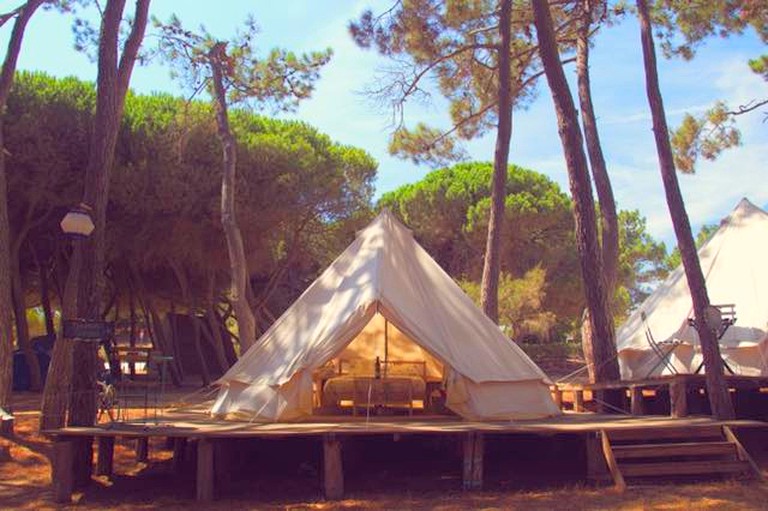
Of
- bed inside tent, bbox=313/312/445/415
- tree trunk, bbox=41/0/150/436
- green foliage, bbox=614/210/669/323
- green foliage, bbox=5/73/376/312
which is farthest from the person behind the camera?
green foliage, bbox=614/210/669/323

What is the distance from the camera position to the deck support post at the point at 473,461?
21.0 ft

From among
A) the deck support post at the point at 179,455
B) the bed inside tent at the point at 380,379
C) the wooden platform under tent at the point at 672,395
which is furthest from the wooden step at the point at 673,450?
the deck support post at the point at 179,455

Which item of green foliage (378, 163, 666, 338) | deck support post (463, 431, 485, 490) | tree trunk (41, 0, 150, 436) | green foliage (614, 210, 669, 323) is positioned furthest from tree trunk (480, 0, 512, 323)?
green foliage (614, 210, 669, 323)

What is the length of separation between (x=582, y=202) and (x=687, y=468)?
3.93m

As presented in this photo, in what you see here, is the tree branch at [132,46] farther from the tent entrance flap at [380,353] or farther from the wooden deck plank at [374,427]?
the tent entrance flap at [380,353]

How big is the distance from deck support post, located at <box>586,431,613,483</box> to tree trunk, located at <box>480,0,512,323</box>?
4.29 meters

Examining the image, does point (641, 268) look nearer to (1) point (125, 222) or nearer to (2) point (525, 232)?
(2) point (525, 232)

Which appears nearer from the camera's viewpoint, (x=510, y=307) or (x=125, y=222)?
(x=125, y=222)

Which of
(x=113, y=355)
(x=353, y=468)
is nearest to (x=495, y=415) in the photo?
(x=353, y=468)

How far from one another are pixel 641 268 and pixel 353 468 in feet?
78.4

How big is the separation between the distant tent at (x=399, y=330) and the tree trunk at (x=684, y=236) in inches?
58.2

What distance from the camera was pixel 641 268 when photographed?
29.3m

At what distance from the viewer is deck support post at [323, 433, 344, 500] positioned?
6.14m

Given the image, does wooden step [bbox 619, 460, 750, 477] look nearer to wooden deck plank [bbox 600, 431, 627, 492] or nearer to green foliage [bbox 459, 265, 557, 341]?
wooden deck plank [bbox 600, 431, 627, 492]
